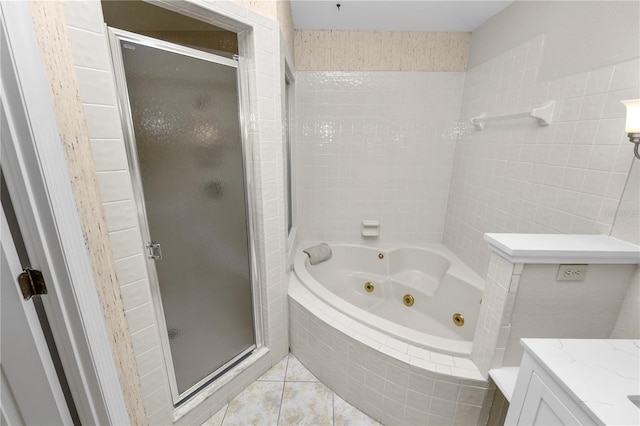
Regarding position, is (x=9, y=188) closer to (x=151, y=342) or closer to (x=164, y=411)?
(x=151, y=342)

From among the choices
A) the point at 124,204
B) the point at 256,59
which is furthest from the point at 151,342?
the point at 256,59

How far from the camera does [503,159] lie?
1.69m

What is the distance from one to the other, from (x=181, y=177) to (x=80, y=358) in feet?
2.32

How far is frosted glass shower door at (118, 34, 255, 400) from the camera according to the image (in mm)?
998

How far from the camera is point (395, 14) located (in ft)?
5.91

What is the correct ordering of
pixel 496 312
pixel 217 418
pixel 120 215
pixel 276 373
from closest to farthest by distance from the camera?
1. pixel 120 215
2. pixel 496 312
3. pixel 217 418
4. pixel 276 373

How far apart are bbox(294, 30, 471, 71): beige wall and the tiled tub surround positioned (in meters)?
1.92

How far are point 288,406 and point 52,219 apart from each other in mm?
1421

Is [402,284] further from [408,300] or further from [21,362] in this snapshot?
[21,362]

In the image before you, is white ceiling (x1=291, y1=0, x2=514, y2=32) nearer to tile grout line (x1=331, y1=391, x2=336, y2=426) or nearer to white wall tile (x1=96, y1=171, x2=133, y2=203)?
white wall tile (x1=96, y1=171, x2=133, y2=203)

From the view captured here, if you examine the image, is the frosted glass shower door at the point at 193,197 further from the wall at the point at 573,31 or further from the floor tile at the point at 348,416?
the wall at the point at 573,31

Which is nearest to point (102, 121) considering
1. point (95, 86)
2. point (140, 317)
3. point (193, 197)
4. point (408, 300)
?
point (95, 86)

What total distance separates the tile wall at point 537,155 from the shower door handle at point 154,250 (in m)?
1.95

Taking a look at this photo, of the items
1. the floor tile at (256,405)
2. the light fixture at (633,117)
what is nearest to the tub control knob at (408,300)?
the floor tile at (256,405)
